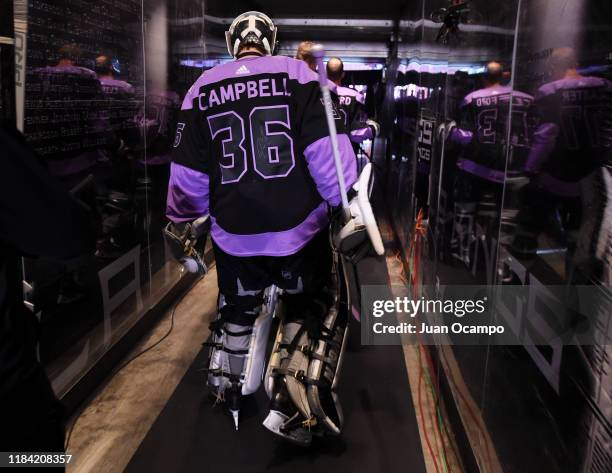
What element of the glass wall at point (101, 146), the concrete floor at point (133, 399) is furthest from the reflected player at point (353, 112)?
the concrete floor at point (133, 399)

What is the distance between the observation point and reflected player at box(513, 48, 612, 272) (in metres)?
0.95

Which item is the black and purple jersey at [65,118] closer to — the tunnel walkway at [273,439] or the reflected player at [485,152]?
the tunnel walkway at [273,439]

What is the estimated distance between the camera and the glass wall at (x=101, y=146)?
1.89 metres

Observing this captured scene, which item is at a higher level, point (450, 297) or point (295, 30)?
point (295, 30)

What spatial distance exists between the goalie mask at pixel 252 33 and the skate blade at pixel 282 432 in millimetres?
1402

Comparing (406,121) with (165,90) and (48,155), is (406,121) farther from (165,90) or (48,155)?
(48,155)

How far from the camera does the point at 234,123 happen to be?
188 centimetres

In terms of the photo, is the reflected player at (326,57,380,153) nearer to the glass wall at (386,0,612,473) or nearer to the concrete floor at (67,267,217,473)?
the glass wall at (386,0,612,473)

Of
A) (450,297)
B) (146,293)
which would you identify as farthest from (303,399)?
(146,293)

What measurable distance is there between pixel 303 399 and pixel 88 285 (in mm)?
1136

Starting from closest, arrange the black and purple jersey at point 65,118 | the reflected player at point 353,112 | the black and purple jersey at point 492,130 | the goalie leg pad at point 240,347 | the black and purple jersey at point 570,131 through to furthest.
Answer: the black and purple jersey at point 570,131 < the black and purple jersey at point 492,130 < the black and purple jersey at point 65,118 < the goalie leg pad at point 240,347 < the reflected player at point 353,112

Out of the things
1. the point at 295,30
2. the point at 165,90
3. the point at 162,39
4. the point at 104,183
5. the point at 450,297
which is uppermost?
the point at 295,30

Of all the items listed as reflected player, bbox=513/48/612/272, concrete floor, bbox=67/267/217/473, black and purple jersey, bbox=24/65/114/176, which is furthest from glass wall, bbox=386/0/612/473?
black and purple jersey, bbox=24/65/114/176

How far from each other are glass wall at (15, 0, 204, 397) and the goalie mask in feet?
2.15
